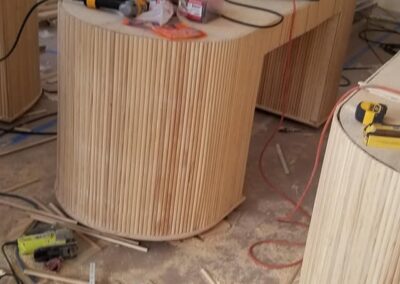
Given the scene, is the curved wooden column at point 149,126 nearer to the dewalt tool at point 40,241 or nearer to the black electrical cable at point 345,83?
the dewalt tool at point 40,241

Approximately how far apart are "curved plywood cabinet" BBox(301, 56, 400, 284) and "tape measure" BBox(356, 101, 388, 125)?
0.02 m

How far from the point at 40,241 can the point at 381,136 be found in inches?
37.4

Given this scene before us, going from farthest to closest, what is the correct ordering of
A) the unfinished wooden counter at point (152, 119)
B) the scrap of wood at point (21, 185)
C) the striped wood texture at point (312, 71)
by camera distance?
the striped wood texture at point (312, 71)
the scrap of wood at point (21, 185)
the unfinished wooden counter at point (152, 119)

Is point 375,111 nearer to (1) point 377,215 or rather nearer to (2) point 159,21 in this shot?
(1) point 377,215

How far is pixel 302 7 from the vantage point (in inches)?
73.3

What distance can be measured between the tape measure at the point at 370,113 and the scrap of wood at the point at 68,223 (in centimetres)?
77

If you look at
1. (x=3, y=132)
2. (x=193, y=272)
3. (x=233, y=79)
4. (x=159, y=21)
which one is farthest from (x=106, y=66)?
(x=3, y=132)

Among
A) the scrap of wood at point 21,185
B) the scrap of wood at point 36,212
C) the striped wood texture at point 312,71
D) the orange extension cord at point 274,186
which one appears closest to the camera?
the orange extension cord at point 274,186

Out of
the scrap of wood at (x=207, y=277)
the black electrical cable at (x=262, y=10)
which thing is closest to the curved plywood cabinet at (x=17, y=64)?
the black electrical cable at (x=262, y=10)

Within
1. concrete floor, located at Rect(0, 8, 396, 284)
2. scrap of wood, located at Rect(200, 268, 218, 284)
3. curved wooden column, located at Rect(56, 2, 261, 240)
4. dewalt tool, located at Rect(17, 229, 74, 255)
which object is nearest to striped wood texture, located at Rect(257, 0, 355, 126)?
concrete floor, located at Rect(0, 8, 396, 284)

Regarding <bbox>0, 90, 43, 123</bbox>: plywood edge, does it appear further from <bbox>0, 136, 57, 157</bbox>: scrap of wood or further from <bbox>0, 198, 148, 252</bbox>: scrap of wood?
<bbox>0, 198, 148, 252</bbox>: scrap of wood

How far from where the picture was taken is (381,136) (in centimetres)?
107

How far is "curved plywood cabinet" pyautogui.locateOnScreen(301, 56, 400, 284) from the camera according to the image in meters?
1.02

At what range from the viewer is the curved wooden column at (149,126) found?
1.46 meters
